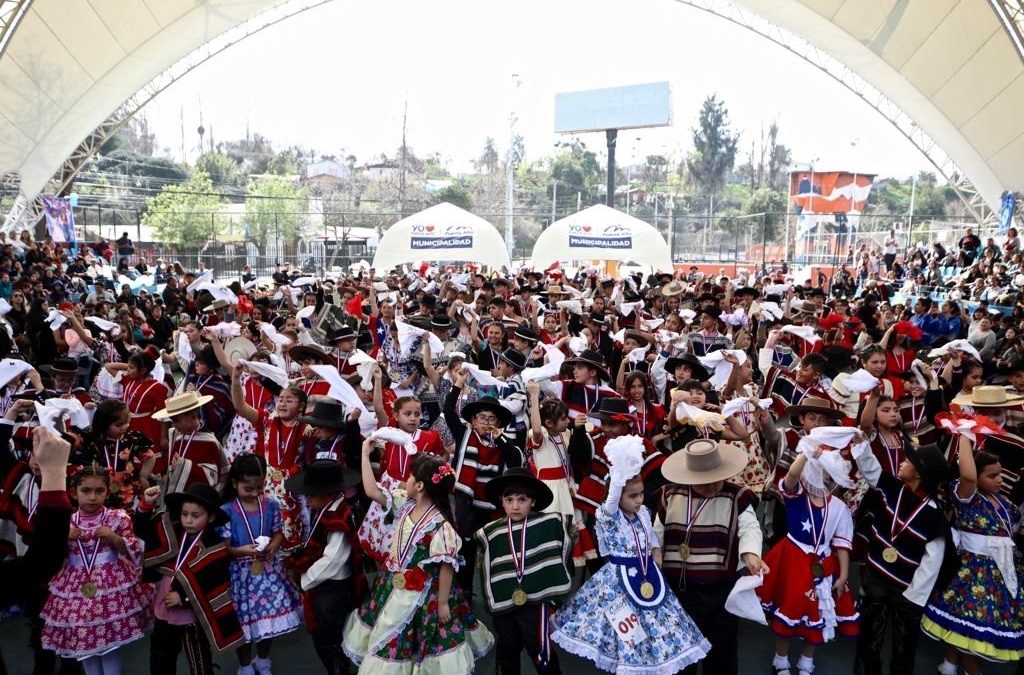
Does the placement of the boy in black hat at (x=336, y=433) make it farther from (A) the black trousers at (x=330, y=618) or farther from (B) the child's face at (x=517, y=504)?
(B) the child's face at (x=517, y=504)

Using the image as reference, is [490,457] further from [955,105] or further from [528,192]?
[528,192]

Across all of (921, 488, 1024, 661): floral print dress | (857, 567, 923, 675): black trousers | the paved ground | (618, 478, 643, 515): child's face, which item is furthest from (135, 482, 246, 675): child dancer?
(921, 488, 1024, 661): floral print dress

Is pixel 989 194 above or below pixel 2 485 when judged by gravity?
above

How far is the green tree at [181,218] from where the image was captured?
39.9 metres

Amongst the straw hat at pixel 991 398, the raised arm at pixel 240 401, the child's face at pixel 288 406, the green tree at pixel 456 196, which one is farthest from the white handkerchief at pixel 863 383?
the green tree at pixel 456 196

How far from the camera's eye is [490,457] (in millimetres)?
5285

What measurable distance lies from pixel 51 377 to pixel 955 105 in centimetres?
2414

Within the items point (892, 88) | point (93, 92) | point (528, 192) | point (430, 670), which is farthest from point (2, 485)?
point (528, 192)

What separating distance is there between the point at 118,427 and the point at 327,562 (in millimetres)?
1808

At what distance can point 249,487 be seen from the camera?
180 inches

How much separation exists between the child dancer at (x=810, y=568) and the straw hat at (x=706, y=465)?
33 cm

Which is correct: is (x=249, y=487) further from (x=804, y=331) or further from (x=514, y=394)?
(x=804, y=331)

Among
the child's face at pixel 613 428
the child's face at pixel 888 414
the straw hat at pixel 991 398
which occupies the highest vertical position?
the straw hat at pixel 991 398

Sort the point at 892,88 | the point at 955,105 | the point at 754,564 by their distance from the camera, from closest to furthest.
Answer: the point at 754,564, the point at 955,105, the point at 892,88
